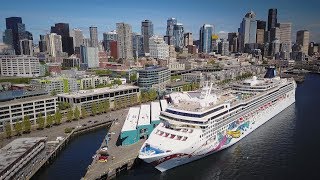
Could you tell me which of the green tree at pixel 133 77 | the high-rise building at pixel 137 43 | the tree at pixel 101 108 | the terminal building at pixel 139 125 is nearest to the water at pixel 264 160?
the terminal building at pixel 139 125

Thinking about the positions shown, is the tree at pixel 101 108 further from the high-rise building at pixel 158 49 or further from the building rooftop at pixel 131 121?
the high-rise building at pixel 158 49

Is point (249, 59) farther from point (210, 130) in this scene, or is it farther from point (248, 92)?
point (210, 130)

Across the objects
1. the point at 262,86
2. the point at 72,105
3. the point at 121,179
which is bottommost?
the point at 121,179

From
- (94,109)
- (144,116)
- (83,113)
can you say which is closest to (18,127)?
(83,113)

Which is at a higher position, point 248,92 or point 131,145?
point 248,92

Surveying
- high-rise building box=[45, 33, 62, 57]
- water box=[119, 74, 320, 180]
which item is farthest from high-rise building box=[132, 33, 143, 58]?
water box=[119, 74, 320, 180]

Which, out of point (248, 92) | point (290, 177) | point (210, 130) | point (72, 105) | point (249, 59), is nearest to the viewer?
point (290, 177)

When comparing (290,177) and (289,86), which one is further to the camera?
(289,86)

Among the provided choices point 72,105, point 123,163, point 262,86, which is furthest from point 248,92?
point 72,105

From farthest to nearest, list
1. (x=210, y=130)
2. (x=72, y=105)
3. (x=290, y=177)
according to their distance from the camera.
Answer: (x=72, y=105), (x=210, y=130), (x=290, y=177)
